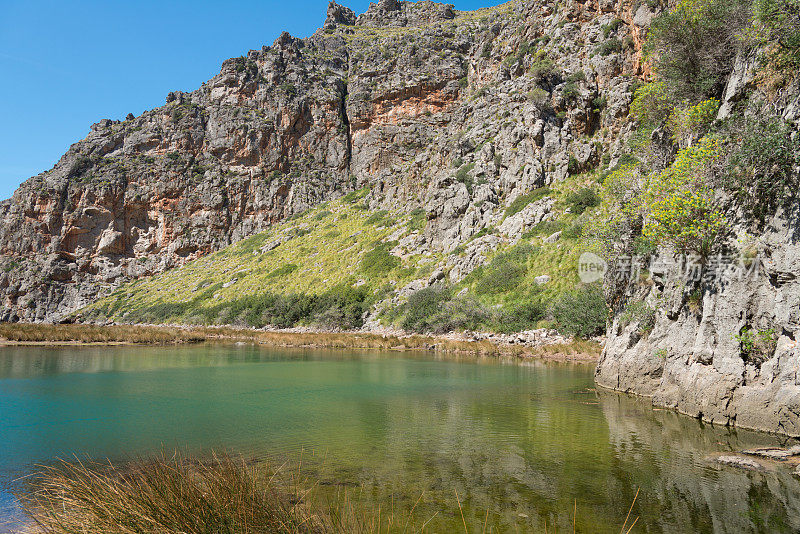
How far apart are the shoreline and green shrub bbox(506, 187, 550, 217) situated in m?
16.0

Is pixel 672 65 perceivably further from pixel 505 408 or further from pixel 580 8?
pixel 580 8

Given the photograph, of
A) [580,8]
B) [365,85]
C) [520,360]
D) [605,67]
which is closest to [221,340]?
[520,360]

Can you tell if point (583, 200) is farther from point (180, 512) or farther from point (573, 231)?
point (180, 512)

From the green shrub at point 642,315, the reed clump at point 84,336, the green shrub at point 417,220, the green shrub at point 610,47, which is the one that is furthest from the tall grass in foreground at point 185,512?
the green shrub at point 417,220

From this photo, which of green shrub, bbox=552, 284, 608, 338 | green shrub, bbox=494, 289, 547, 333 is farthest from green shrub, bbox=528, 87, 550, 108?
green shrub, bbox=552, 284, 608, 338

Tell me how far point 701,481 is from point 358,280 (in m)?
46.0

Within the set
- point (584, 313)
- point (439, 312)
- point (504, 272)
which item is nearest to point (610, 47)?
point (504, 272)

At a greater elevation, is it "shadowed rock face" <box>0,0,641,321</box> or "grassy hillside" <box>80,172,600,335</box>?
"shadowed rock face" <box>0,0,641,321</box>

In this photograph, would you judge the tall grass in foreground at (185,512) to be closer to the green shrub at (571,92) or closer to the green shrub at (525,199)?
the green shrub at (525,199)

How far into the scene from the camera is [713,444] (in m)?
9.64

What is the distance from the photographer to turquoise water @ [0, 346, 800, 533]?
659cm

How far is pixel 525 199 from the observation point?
4500 cm

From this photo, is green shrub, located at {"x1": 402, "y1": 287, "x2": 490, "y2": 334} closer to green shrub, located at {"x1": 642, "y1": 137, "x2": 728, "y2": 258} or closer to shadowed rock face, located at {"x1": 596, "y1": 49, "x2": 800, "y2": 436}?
shadowed rock face, located at {"x1": 596, "y1": 49, "x2": 800, "y2": 436}

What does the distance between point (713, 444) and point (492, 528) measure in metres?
6.84
